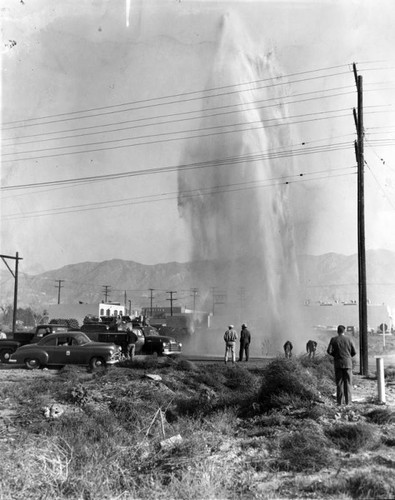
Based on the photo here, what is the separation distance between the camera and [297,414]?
10.9 m

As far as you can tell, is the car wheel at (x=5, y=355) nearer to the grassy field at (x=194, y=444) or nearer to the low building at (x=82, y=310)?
the grassy field at (x=194, y=444)

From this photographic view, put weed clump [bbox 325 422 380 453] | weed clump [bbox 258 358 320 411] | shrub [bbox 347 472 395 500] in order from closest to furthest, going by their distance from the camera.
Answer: shrub [bbox 347 472 395 500]
weed clump [bbox 325 422 380 453]
weed clump [bbox 258 358 320 411]

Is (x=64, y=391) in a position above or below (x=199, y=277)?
below

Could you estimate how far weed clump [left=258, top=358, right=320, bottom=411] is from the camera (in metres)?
11.7

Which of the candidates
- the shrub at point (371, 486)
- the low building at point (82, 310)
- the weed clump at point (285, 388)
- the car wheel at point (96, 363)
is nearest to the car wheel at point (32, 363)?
the car wheel at point (96, 363)

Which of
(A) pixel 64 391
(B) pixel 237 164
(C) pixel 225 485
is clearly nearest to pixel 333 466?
(C) pixel 225 485

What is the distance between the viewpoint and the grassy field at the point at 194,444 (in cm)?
645

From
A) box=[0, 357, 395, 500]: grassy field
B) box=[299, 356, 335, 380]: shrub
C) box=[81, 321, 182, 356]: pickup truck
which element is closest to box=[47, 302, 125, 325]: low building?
box=[81, 321, 182, 356]: pickup truck

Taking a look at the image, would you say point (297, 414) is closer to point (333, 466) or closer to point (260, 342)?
point (333, 466)

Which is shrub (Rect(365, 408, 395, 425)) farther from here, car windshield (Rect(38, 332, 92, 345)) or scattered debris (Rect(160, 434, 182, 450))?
car windshield (Rect(38, 332, 92, 345))

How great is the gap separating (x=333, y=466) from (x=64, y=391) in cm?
890

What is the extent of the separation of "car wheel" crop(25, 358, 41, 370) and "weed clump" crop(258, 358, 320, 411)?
11705 millimetres

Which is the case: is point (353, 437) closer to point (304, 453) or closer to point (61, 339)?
point (304, 453)

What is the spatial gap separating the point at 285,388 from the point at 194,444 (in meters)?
4.64
